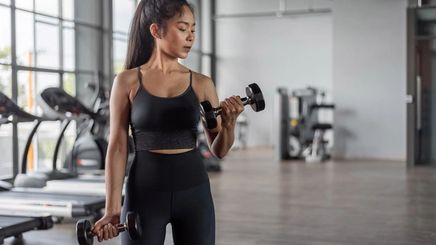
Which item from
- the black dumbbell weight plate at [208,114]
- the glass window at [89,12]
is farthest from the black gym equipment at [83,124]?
the black dumbbell weight plate at [208,114]

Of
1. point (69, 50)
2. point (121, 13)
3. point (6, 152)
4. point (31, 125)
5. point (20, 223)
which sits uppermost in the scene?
point (121, 13)

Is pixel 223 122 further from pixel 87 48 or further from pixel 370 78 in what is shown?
pixel 370 78

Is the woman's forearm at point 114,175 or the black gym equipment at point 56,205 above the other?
the woman's forearm at point 114,175

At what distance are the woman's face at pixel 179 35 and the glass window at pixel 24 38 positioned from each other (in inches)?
246

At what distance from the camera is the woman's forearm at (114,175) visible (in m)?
1.63

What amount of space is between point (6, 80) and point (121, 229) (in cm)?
617

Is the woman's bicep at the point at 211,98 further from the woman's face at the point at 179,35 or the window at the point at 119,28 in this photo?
the window at the point at 119,28

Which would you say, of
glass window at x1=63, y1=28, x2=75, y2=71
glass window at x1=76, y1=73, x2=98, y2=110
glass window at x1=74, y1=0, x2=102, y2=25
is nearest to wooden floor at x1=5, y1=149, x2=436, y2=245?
glass window at x1=76, y1=73, x2=98, y2=110

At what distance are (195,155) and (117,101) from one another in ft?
0.85

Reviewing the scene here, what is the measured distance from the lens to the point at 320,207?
5.54 m

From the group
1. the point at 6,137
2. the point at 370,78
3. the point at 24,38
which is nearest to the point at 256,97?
the point at 6,137

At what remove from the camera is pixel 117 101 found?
64.1 inches

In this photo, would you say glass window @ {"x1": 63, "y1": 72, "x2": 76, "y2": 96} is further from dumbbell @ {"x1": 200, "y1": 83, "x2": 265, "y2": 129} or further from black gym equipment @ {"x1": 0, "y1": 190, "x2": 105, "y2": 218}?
dumbbell @ {"x1": 200, "y1": 83, "x2": 265, "y2": 129}

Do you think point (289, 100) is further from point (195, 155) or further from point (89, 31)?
point (195, 155)
